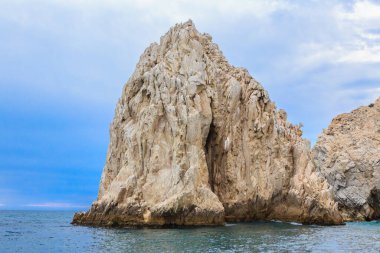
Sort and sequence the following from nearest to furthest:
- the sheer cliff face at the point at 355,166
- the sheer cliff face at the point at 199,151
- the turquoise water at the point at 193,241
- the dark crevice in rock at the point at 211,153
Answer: the turquoise water at the point at 193,241 → the sheer cliff face at the point at 199,151 → the dark crevice in rock at the point at 211,153 → the sheer cliff face at the point at 355,166

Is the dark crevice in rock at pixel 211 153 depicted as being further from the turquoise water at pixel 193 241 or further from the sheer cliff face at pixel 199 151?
the turquoise water at pixel 193 241

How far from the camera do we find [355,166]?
7619 cm

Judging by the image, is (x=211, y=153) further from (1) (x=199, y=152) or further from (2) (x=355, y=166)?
(2) (x=355, y=166)

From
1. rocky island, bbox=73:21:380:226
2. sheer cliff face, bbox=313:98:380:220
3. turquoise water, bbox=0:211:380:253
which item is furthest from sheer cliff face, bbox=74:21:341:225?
sheer cliff face, bbox=313:98:380:220

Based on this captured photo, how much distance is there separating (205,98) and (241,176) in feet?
36.2

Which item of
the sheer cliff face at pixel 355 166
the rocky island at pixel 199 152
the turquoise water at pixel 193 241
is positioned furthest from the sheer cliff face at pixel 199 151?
the sheer cliff face at pixel 355 166

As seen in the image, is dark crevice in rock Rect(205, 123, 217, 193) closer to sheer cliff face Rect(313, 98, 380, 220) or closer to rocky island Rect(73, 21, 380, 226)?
rocky island Rect(73, 21, 380, 226)

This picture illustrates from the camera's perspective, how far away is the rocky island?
4556 centimetres

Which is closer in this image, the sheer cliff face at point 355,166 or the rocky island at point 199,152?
the rocky island at point 199,152

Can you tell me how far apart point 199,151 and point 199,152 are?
0.37 ft

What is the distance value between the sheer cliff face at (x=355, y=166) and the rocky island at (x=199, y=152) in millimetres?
16238

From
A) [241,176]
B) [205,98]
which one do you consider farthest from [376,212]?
[205,98]

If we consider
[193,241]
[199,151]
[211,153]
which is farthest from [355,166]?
[193,241]

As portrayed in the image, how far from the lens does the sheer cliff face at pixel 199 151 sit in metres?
45.6
